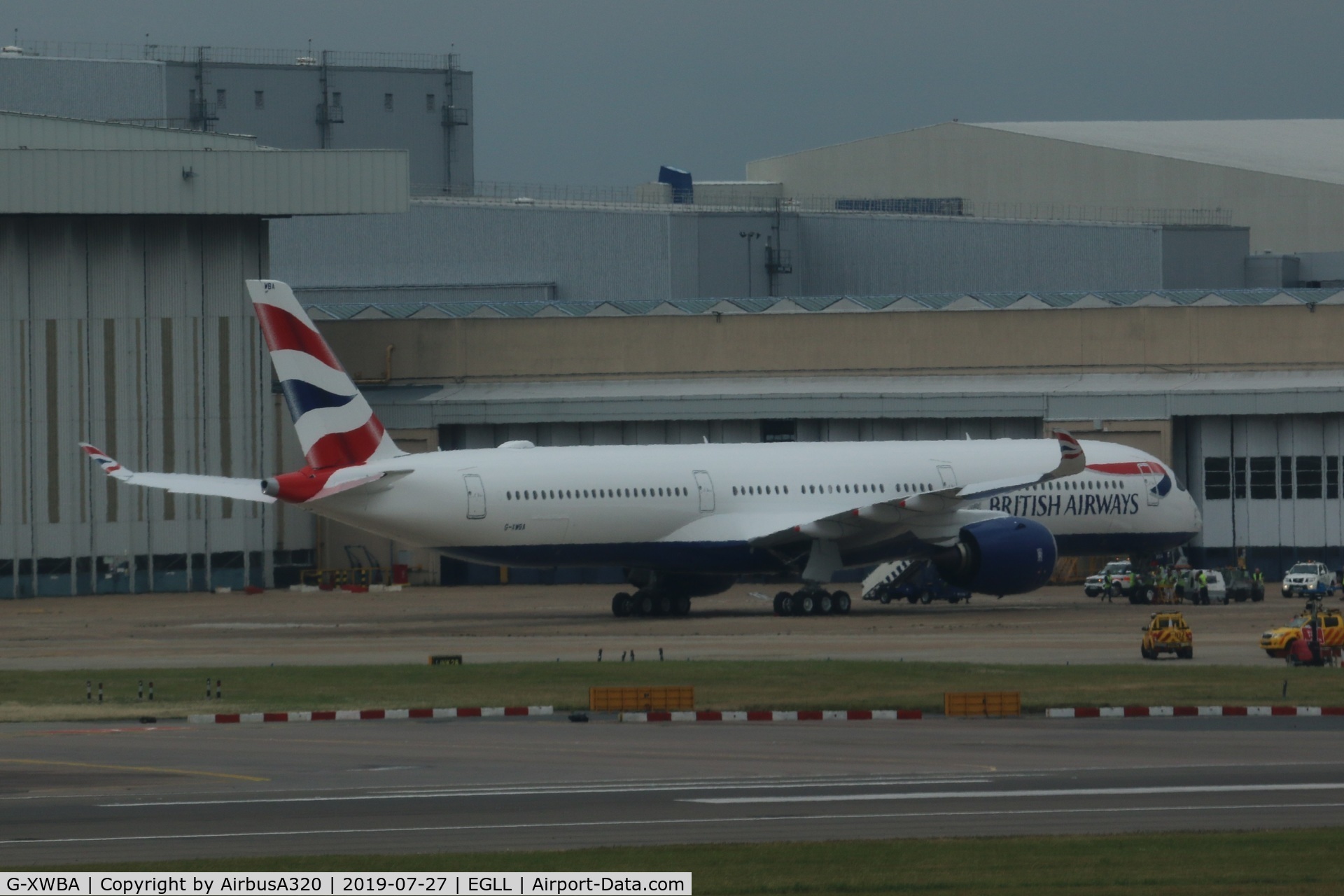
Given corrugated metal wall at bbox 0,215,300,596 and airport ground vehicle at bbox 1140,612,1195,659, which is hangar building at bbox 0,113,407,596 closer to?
corrugated metal wall at bbox 0,215,300,596

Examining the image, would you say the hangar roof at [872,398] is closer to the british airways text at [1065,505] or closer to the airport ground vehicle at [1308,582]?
the airport ground vehicle at [1308,582]

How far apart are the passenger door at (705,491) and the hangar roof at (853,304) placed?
2226cm

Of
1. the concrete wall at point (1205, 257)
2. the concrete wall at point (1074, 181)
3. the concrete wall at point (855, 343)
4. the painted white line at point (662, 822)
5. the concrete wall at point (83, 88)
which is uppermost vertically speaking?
the concrete wall at point (83, 88)

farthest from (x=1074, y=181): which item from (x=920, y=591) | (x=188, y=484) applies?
(x=188, y=484)

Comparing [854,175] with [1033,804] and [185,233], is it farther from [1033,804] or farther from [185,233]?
[1033,804]

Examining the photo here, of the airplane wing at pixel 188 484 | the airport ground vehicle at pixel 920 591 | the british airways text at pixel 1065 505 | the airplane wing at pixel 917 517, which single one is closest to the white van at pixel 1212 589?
the british airways text at pixel 1065 505

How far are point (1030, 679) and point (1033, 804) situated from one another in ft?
46.9

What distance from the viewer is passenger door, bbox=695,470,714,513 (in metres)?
58.3

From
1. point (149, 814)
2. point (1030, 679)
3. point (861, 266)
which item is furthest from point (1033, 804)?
point (861, 266)

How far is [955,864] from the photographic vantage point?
20359 millimetres

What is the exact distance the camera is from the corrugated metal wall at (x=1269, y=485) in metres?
73.2

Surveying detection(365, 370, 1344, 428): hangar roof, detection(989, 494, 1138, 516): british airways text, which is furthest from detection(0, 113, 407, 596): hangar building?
detection(989, 494, 1138, 516): british airways text

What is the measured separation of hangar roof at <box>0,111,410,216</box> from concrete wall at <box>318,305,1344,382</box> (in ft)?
23.6

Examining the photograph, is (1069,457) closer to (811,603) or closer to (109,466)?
(811,603)
